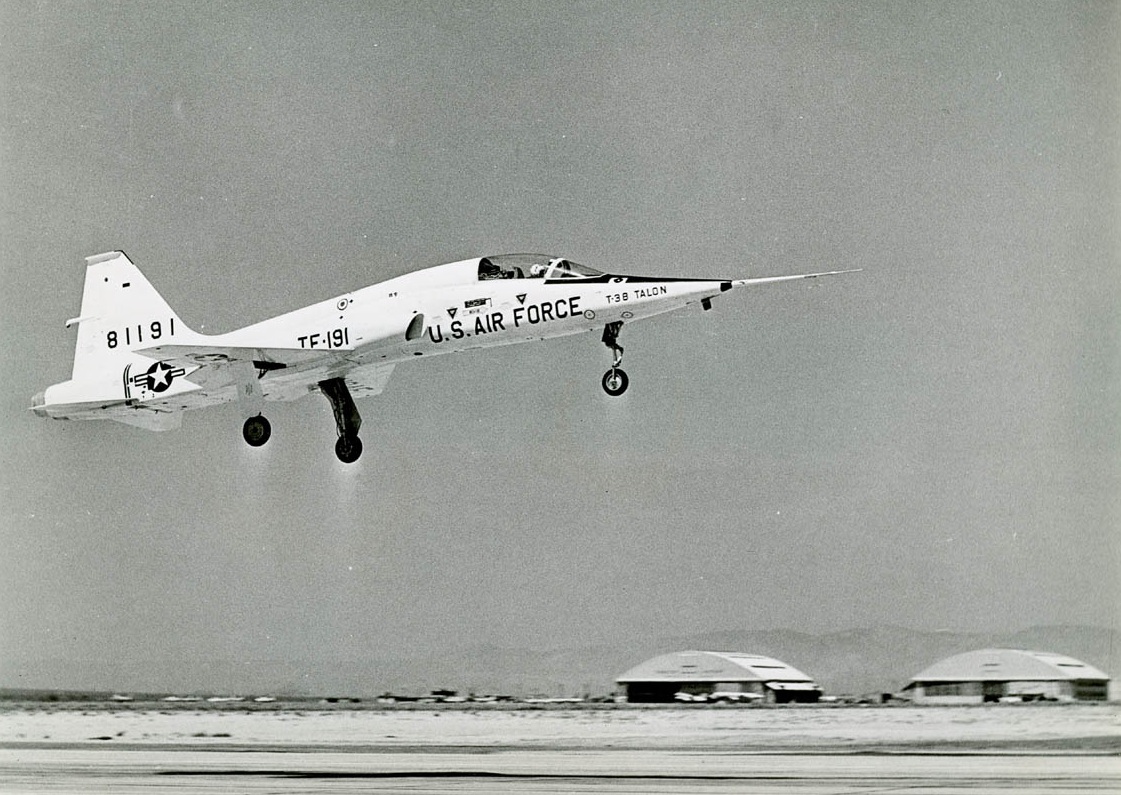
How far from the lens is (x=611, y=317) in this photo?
26297 millimetres

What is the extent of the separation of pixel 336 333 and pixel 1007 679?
13.6 m

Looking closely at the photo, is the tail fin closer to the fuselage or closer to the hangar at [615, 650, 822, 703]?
the fuselage

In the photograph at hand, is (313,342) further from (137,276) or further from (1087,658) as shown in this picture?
(1087,658)

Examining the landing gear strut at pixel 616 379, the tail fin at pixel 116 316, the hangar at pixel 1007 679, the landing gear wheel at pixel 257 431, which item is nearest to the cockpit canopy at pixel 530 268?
the landing gear strut at pixel 616 379

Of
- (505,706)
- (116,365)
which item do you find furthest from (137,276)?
(505,706)

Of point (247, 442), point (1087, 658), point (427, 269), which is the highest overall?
point (427, 269)

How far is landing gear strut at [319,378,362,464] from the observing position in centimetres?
2888

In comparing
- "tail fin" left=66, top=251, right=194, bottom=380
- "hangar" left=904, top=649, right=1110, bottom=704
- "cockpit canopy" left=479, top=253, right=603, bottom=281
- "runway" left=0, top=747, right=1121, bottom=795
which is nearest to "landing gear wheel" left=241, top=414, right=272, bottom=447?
"tail fin" left=66, top=251, right=194, bottom=380

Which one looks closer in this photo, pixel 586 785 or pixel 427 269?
pixel 586 785

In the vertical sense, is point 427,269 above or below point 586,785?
above

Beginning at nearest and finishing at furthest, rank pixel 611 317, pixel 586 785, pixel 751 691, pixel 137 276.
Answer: pixel 586 785 < pixel 611 317 < pixel 137 276 < pixel 751 691

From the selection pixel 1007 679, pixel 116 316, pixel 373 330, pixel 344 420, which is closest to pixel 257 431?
pixel 344 420

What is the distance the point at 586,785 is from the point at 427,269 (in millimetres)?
8798

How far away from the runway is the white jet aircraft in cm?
549
